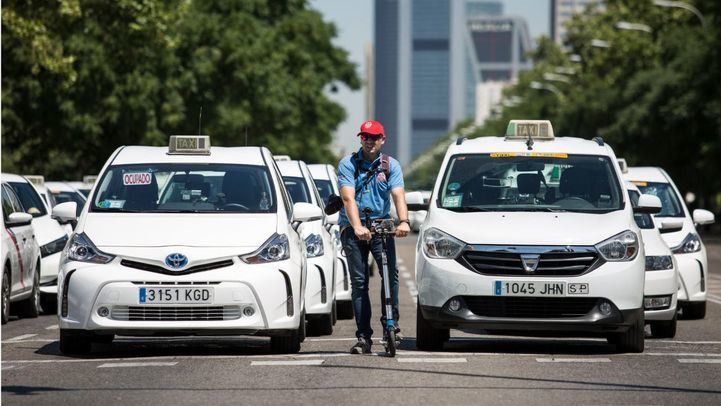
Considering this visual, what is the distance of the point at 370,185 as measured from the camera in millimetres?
12453

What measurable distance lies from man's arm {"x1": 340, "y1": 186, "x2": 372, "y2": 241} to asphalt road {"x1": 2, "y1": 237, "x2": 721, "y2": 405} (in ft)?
2.93

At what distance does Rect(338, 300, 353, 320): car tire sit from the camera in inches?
712

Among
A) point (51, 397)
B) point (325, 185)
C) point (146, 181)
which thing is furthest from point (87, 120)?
point (51, 397)

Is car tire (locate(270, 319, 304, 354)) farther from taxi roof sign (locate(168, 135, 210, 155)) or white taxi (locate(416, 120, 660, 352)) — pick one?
taxi roof sign (locate(168, 135, 210, 155))

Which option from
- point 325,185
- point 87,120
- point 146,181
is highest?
point 146,181

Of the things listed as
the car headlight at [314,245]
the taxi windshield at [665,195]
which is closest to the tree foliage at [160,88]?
the taxi windshield at [665,195]

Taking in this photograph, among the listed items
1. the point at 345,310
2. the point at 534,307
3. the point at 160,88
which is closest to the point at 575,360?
the point at 534,307

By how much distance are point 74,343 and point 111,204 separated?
1094 millimetres

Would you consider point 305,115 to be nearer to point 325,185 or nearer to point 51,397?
point 325,185

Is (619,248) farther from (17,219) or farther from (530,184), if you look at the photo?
(17,219)

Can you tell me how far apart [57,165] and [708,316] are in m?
49.4

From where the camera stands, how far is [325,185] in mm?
20844

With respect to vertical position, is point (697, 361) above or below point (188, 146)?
below

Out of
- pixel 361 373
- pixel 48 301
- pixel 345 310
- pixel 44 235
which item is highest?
pixel 361 373
